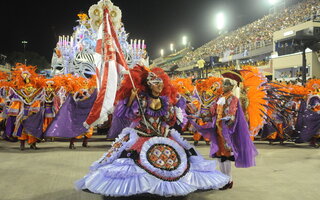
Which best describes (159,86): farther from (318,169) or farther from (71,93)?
(71,93)

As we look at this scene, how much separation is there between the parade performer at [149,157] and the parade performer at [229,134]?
3.47 ft

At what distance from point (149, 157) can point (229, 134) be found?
2008 mm

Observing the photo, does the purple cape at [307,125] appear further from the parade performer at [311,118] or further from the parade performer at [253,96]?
the parade performer at [253,96]

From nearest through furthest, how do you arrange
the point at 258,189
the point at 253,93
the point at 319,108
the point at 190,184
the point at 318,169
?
the point at 190,184
the point at 258,189
the point at 253,93
the point at 318,169
the point at 319,108

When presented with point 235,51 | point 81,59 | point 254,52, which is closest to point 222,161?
point 81,59

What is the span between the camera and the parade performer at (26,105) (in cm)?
999

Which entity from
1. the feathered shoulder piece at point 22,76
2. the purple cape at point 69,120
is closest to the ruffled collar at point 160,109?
the purple cape at point 69,120

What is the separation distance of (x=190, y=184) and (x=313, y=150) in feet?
25.8

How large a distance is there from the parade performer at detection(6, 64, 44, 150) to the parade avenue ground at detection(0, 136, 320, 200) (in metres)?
0.54

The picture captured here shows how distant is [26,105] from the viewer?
1017 cm

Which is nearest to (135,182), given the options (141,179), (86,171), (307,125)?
(141,179)

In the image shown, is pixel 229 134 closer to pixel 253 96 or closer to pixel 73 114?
pixel 253 96

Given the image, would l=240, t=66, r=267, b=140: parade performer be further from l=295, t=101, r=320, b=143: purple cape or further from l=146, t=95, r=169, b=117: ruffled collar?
l=295, t=101, r=320, b=143: purple cape

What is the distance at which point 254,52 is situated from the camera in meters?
34.2
